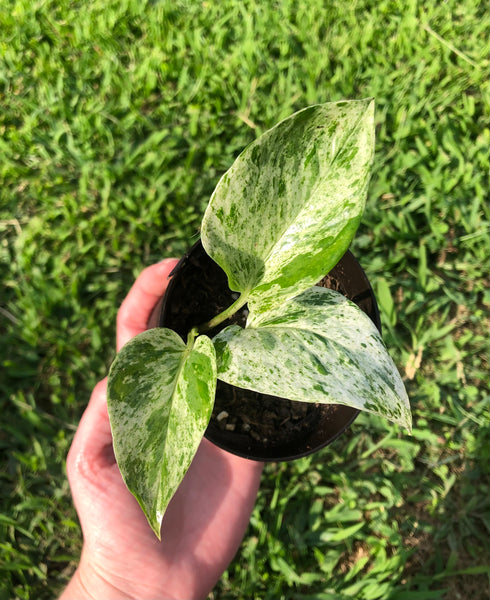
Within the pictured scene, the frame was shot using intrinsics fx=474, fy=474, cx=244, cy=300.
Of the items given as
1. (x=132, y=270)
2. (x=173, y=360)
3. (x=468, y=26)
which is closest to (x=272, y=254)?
(x=173, y=360)

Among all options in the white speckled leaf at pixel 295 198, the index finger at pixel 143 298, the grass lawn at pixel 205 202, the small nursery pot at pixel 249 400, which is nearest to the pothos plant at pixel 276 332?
the white speckled leaf at pixel 295 198

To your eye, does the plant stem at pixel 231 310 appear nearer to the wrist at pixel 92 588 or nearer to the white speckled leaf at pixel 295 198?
the white speckled leaf at pixel 295 198

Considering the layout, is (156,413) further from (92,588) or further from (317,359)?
(92,588)

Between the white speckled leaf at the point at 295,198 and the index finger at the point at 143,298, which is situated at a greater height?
the white speckled leaf at the point at 295,198

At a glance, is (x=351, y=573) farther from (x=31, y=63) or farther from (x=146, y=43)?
(x=31, y=63)

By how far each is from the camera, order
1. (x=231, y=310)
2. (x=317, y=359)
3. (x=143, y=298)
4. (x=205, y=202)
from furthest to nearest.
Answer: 1. (x=205, y=202)
2. (x=143, y=298)
3. (x=231, y=310)
4. (x=317, y=359)

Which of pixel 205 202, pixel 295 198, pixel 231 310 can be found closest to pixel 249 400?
pixel 231 310
